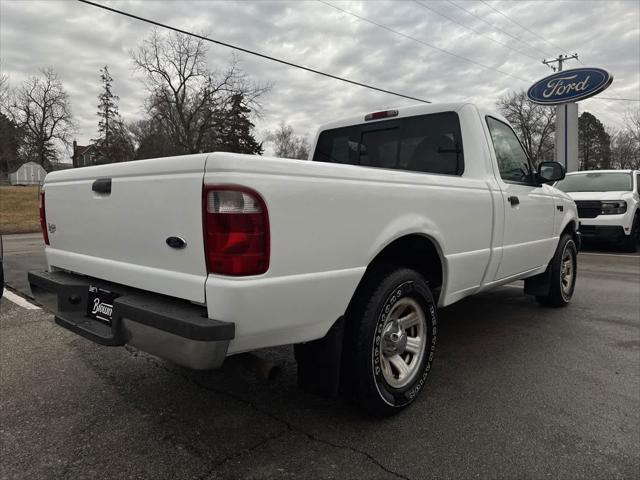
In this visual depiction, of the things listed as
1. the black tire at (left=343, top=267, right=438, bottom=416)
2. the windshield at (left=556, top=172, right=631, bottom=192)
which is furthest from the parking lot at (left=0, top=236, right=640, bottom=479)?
the windshield at (left=556, top=172, right=631, bottom=192)

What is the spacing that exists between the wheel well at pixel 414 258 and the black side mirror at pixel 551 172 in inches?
70.0

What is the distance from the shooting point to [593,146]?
63.2m

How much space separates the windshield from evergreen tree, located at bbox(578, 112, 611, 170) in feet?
193

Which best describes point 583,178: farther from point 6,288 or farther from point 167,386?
point 6,288

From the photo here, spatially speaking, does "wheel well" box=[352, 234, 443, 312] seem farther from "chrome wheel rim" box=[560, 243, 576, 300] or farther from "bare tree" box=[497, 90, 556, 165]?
"bare tree" box=[497, 90, 556, 165]

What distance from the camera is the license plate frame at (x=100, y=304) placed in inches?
97.2

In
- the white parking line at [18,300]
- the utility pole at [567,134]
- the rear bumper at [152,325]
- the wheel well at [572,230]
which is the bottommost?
the white parking line at [18,300]

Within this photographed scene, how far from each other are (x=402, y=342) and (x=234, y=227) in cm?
142

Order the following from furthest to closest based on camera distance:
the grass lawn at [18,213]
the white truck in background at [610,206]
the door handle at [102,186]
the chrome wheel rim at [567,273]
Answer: the grass lawn at [18,213]
the white truck in background at [610,206]
the chrome wheel rim at [567,273]
the door handle at [102,186]

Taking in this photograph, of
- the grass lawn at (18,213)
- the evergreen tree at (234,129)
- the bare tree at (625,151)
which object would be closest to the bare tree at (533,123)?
the bare tree at (625,151)

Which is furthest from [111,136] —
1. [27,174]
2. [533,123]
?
[533,123]

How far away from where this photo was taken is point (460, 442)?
2453 mm

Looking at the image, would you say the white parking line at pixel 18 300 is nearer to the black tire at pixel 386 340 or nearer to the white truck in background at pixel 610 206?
the black tire at pixel 386 340

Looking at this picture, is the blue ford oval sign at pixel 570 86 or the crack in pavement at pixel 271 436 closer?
the crack in pavement at pixel 271 436
